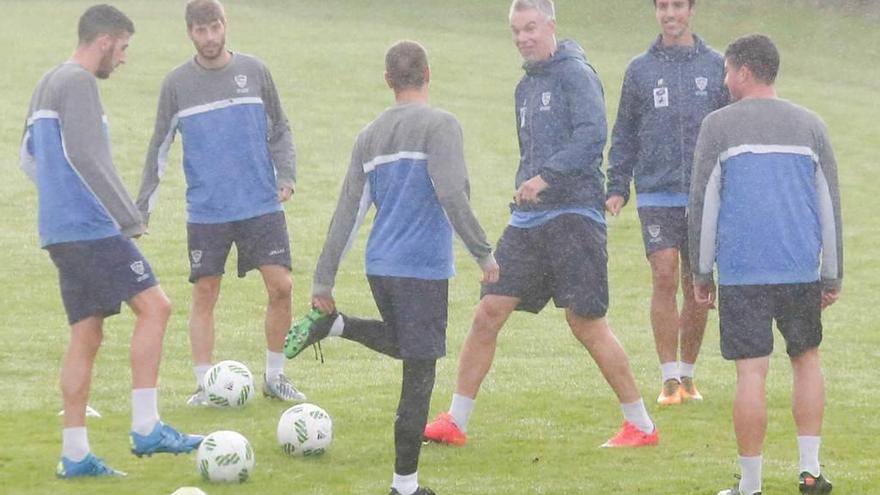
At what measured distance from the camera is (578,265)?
8.97 meters

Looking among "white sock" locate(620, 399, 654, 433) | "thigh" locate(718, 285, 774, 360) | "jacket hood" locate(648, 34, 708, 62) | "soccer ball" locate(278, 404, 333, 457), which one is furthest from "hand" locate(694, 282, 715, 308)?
"jacket hood" locate(648, 34, 708, 62)

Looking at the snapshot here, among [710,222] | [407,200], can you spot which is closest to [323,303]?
[407,200]

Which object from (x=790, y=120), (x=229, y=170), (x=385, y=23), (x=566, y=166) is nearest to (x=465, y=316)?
(x=229, y=170)

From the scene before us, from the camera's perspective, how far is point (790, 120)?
7730 millimetres

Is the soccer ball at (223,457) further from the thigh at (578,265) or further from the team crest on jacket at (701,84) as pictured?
the team crest on jacket at (701,84)

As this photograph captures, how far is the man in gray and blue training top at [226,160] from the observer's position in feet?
33.3

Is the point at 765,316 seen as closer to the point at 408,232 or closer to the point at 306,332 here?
the point at 408,232

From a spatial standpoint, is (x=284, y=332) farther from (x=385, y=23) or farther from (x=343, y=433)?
(x=385, y=23)

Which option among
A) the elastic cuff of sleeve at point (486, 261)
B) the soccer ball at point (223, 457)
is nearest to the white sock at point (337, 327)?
the soccer ball at point (223, 457)

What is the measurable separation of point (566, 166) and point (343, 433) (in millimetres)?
2161

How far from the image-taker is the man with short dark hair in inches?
304

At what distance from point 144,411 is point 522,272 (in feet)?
7.25

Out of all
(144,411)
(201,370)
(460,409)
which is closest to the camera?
(144,411)

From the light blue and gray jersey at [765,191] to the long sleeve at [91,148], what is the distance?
2.86 m
